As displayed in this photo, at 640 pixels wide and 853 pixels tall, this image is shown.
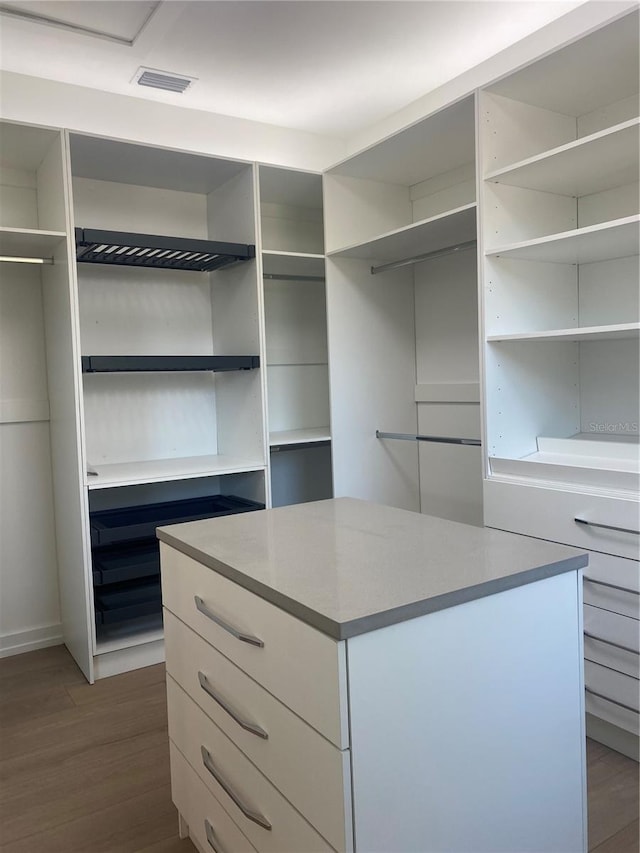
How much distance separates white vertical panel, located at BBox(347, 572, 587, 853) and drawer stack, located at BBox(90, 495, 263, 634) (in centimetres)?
191

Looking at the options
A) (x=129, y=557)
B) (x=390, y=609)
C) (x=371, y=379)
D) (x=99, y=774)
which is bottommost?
(x=99, y=774)

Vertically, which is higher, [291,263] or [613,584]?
[291,263]

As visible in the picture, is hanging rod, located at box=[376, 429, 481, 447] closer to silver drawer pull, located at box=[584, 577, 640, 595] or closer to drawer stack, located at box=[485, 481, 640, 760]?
drawer stack, located at box=[485, 481, 640, 760]

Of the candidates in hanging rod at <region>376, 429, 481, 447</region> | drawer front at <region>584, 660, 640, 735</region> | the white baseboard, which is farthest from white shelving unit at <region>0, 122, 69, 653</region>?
drawer front at <region>584, 660, 640, 735</region>

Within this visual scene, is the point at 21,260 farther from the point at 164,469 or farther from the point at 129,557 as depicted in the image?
the point at 129,557

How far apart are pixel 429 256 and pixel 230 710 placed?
2.27 m

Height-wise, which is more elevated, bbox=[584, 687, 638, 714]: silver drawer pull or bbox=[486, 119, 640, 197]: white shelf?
bbox=[486, 119, 640, 197]: white shelf

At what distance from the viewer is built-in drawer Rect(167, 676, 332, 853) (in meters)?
1.19

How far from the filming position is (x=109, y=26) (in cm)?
253

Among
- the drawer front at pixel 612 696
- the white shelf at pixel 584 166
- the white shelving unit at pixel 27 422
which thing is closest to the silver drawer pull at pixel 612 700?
the drawer front at pixel 612 696

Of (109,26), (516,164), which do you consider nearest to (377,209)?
(516,164)

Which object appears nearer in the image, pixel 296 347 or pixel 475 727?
→ pixel 475 727

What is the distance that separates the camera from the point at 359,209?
10.9 feet

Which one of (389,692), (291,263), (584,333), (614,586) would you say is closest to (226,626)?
(389,692)
